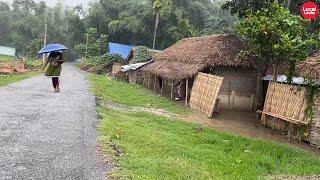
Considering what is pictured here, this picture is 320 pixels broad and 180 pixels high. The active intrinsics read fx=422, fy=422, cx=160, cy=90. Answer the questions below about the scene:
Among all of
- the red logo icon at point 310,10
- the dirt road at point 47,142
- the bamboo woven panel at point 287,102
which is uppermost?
the red logo icon at point 310,10

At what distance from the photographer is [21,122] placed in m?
11.1

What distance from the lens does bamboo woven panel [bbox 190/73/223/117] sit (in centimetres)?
1894

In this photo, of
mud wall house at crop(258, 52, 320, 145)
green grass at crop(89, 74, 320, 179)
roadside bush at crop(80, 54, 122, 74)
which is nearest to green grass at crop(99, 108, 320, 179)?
green grass at crop(89, 74, 320, 179)

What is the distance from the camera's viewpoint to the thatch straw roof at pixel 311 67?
15.3 m

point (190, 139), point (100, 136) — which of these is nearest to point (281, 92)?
point (190, 139)

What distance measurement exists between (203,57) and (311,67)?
7.47 meters

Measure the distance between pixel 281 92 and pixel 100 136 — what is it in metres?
8.72

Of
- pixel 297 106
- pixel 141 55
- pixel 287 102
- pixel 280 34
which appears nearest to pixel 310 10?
pixel 280 34


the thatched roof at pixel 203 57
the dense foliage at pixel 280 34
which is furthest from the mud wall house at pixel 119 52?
the dense foliage at pixel 280 34

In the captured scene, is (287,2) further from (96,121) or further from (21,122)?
(21,122)

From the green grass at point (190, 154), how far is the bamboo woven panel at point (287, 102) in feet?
8.10

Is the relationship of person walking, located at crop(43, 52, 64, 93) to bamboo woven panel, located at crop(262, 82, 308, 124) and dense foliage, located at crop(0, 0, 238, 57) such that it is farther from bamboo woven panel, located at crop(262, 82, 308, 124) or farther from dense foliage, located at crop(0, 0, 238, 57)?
dense foliage, located at crop(0, 0, 238, 57)

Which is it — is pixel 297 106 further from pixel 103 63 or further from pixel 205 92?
pixel 103 63

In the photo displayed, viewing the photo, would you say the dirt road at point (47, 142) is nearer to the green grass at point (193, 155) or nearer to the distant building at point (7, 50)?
the green grass at point (193, 155)
